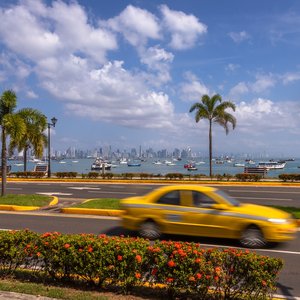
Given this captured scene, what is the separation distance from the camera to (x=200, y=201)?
9789 mm

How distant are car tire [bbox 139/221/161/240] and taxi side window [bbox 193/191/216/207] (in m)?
1.27

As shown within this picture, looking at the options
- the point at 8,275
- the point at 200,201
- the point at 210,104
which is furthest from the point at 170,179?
the point at 8,275

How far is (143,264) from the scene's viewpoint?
585cm

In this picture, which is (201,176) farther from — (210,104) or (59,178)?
(59,178)

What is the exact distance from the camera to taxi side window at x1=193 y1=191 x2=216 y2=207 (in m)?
9.67

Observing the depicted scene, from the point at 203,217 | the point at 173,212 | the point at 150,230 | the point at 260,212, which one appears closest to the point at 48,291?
the point at 150,230

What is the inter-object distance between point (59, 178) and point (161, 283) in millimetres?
31687

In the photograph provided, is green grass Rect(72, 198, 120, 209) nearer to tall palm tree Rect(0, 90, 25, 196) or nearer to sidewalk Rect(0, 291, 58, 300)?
tall palm tree Rect(0, 90, 25, 196)

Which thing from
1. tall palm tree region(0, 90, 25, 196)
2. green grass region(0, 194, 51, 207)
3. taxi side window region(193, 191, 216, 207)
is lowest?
green grass region(0, 194, 51, 207)

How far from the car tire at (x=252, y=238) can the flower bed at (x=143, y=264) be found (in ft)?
11.8

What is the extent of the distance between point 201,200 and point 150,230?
1608 millimetres

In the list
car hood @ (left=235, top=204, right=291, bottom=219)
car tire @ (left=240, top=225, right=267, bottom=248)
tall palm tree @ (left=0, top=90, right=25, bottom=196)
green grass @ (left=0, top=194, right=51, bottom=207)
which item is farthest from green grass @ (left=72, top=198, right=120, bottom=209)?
car tire @ (left=240, top=225, right=267, bottom=248)

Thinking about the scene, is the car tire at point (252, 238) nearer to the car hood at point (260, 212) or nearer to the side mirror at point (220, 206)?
the car hood at point (260, 212)

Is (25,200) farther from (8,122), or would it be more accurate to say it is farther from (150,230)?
(150,230)
